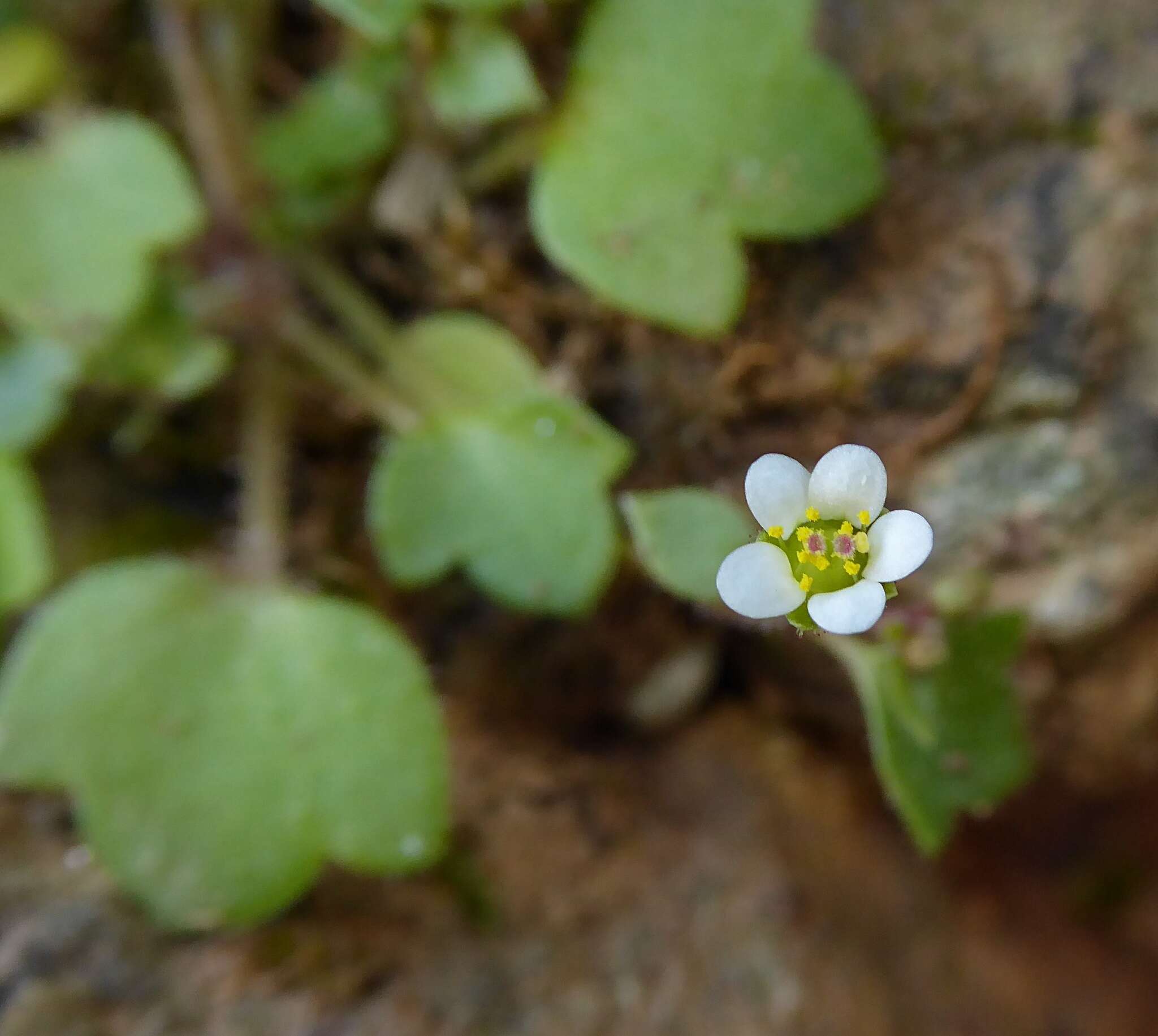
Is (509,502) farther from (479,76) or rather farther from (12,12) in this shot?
(12,12)

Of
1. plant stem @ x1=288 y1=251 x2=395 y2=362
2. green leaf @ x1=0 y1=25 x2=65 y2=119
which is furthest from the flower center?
green leaf @ x1=0 y1=25 x2=65 y2=119

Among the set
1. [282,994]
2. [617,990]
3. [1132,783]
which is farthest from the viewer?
[1132,783]

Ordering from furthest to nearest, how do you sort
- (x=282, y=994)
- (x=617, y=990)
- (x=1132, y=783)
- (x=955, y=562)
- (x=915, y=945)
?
(x=1132, y=783)
(x=915, y=945)
(x=955, y=562)
(x=617, y=990)
(x=282, y=994)

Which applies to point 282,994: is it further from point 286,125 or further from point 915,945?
point 286,125

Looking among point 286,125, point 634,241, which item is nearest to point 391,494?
point 634,241

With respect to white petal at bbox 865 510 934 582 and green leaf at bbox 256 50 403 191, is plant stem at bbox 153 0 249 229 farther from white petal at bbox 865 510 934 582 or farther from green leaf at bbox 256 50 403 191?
white petal at bbox 865 510 934 582

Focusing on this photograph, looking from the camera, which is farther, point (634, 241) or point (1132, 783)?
point (1132, 783)

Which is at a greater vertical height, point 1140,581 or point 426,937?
point 1140,581
